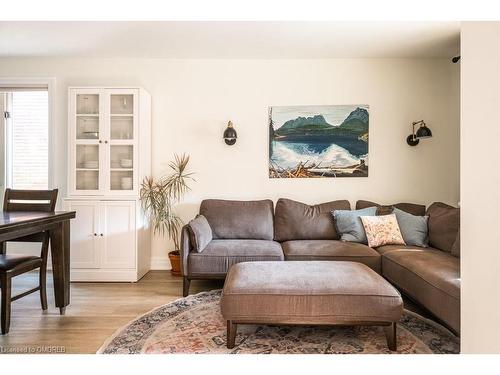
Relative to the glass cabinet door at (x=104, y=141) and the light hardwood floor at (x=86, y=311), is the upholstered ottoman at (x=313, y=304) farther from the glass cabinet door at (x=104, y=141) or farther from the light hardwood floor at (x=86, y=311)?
the glass cabinet door at (x=104, y=141)

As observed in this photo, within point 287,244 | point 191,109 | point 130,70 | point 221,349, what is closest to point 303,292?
point 221,349

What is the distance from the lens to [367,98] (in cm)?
362

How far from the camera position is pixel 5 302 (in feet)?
6.49

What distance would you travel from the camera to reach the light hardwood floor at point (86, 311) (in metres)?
1.95

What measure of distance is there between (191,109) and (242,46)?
927mm

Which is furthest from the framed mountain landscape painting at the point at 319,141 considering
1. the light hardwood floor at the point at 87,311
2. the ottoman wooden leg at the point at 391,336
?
the ottoman wooden leg at the point at 391,336

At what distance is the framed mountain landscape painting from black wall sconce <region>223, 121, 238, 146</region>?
1.42ft

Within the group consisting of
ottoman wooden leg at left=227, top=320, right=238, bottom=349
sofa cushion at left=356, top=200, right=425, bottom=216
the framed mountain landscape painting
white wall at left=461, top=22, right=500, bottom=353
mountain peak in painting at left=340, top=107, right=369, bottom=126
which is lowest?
ottoman wooden leg at left=227, top=320, right=238, bottom=349

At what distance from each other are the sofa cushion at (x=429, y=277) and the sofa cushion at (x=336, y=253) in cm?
11

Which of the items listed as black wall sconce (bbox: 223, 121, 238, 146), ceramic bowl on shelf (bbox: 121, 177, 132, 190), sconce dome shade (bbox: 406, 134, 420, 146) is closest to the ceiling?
black wall sconce (bbox: 223, 121, 238, 146)

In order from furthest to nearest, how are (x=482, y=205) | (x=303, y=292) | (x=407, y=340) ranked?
(x=407, y=340) < (x=303, y=292) < (x=482, y=205)

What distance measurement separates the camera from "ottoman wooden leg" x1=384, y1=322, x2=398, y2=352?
1.78 meters

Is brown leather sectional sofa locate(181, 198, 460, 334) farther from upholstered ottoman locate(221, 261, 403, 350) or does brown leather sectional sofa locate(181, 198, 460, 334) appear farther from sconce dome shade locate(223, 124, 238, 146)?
sconce dome shade locate(223, 124, 238, 146)

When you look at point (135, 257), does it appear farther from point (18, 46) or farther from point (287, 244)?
point (18, 46)
